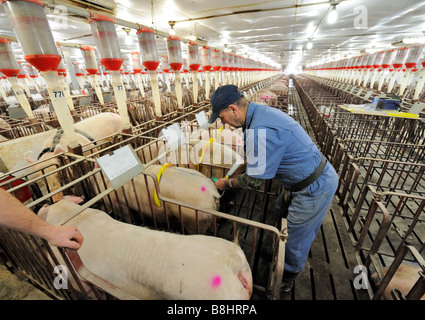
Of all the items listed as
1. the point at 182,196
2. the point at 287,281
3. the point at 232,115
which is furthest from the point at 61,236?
the point at 287,281

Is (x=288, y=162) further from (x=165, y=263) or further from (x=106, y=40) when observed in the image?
(x=106, y=40)

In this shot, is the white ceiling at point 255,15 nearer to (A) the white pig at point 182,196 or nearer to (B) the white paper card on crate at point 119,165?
(B) the white paper card on crate at point 119,165

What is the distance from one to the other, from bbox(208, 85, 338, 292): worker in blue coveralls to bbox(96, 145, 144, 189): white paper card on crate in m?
1.18

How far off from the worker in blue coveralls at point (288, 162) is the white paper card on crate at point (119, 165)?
1177 millimetres

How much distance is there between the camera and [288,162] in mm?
2049

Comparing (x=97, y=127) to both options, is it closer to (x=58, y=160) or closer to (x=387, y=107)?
(x=58, y=160)

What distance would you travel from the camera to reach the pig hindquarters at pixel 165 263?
1519 millimetres

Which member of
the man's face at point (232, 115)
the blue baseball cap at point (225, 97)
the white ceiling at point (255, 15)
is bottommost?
the man's face at point (232, 115)

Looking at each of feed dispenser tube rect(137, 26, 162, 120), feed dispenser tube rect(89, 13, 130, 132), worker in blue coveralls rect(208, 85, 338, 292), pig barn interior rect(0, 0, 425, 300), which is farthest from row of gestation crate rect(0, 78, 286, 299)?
feed dispenser tube rect(137, 26, 162, 120)

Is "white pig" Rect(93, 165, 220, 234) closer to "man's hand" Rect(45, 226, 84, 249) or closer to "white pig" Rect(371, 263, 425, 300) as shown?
"man's hand" Rect(45, 226, 84, 249)

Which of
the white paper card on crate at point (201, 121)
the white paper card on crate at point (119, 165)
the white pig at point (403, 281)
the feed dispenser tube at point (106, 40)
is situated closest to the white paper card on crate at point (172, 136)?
the white paper card on crate at point (201, 121)

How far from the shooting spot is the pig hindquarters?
59.8 inches

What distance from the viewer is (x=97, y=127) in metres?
6.23

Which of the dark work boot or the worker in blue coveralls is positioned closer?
the worker in blue coveralls
